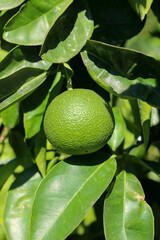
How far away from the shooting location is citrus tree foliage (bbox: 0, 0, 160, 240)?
0.97m

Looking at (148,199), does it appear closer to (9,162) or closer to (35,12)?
(9,162)

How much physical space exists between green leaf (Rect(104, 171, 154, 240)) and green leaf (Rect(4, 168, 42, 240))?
0.34m

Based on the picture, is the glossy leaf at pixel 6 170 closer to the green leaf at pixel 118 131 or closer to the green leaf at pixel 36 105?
the green leaf at pixel 36 105

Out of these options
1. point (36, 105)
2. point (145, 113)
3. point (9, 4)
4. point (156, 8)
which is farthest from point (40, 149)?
point (156, 8)

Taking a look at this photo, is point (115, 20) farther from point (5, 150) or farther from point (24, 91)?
point (5, 150)

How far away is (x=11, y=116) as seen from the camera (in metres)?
1.27

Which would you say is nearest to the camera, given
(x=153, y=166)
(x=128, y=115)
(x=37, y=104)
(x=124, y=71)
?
(x=124, y=71)

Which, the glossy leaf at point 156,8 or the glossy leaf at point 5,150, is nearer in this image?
the glossy leaf at point 156,8

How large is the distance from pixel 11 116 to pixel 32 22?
37 cm

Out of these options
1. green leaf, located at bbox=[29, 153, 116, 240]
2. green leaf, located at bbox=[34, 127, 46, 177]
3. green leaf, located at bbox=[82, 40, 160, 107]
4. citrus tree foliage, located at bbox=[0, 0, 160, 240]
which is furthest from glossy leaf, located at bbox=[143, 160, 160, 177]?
green leaf, located at bbox=[34, 127, 46, 177]

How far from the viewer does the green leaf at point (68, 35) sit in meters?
1.00

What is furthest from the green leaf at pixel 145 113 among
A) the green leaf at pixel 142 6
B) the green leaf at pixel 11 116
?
the green leaf at pixel 11 116

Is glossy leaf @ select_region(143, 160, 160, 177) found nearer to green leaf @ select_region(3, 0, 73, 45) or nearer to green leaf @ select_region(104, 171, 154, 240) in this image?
green leaf @ select_region(104, 171, 154, 240)

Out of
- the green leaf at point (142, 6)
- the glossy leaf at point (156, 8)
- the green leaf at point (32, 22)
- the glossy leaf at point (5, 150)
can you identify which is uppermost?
the green leaf at point (32, 22)
